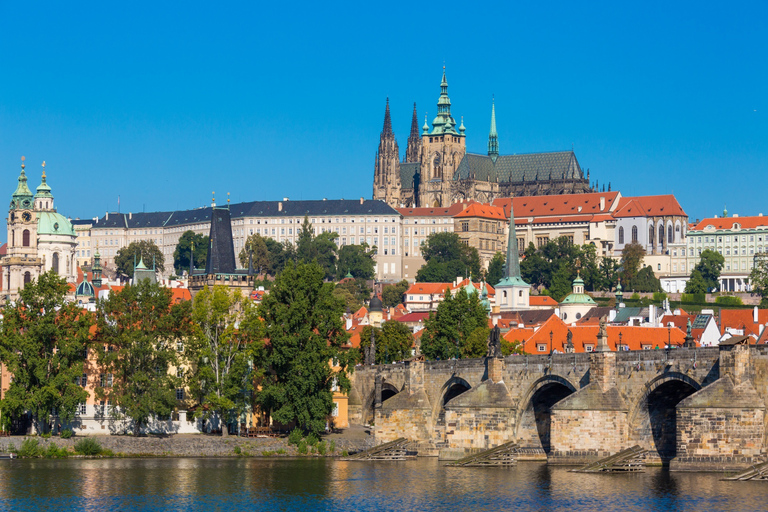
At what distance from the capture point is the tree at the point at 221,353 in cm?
7919

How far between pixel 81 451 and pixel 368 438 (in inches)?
585

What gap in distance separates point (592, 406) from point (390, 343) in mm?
42100

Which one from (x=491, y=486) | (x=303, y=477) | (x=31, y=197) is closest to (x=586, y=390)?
(x=491, y=486)

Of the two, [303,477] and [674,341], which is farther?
[674,341]

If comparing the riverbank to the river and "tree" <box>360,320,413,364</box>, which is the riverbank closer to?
the river

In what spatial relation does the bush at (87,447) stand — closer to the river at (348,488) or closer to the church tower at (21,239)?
the river at (348,488)

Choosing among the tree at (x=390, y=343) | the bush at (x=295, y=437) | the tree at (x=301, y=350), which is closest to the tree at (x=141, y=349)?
the tree at (x=301, y=350)

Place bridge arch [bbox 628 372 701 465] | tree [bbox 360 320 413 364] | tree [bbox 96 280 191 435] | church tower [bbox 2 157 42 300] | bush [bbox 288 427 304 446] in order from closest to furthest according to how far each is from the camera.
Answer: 1. bridge arch [bbox 628 372 701 465]
2. bush [bbox 288 427 304 446]
3. tree [bbox 96 280 191 435]
4. tree [bbox 360 320 413 364]
5. church tower [bbox 2 157 42 300]

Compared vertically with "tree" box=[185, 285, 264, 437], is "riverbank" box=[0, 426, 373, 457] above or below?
below

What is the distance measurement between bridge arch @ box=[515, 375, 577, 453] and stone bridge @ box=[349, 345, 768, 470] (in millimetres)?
47

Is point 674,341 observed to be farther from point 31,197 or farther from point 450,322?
point 31,197

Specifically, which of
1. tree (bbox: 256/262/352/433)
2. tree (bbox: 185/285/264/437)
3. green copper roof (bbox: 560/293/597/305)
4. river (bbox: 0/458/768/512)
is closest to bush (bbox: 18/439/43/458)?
river (bbox: 0/458/768/512)

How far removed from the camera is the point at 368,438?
80.4 meters

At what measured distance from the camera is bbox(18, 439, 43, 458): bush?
75000 millimetres
